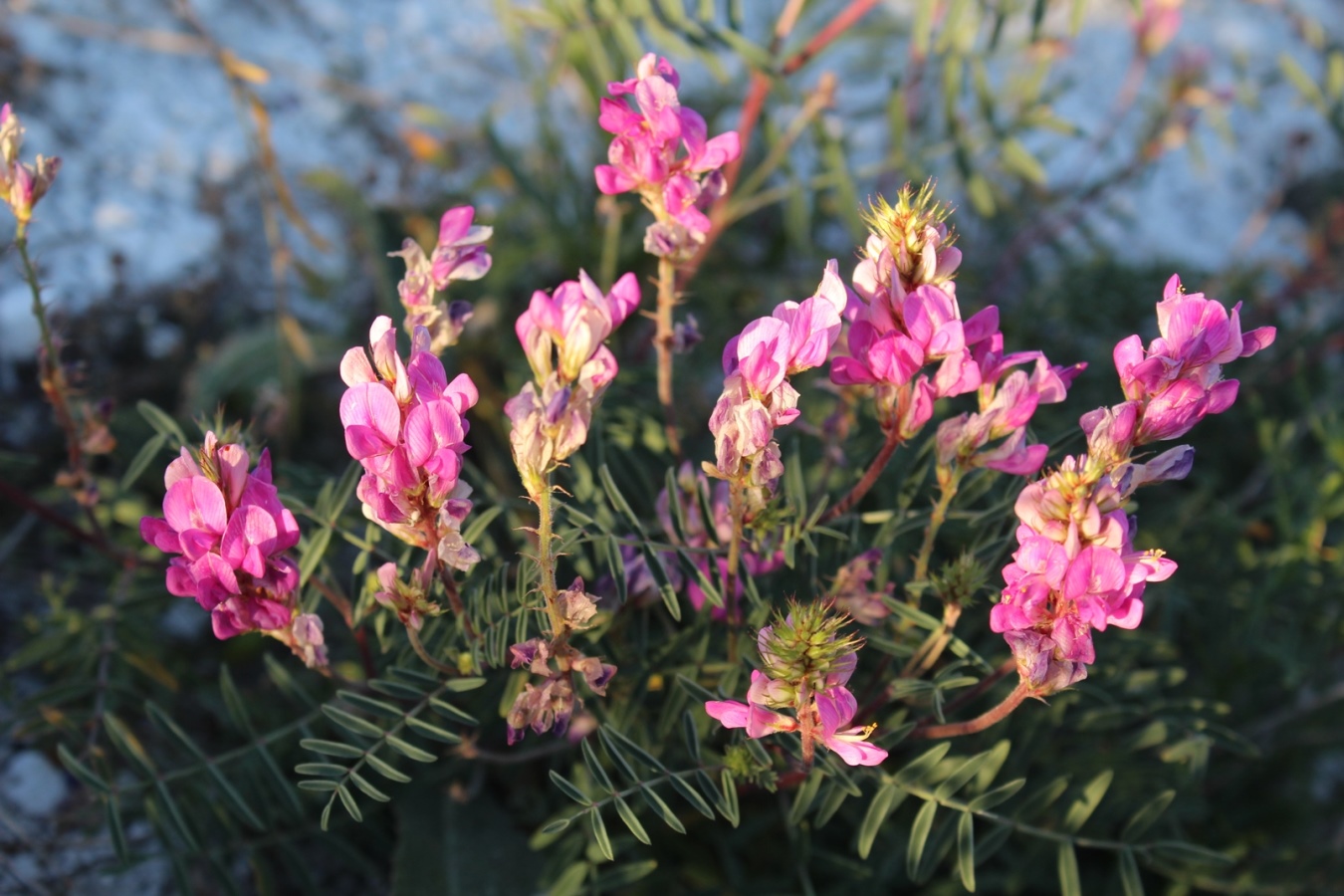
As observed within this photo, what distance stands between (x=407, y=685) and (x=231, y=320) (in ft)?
4.05

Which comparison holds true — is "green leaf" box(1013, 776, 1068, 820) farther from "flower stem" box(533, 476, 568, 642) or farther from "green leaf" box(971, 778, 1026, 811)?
"flower stem" box(533, 476, 568, 642)

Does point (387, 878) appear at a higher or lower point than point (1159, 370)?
lower

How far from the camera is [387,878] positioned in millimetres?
1287

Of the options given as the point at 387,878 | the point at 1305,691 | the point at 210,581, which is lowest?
the point at 387,878

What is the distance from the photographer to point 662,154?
2.78 ft

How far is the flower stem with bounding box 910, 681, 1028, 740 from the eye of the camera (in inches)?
30.8

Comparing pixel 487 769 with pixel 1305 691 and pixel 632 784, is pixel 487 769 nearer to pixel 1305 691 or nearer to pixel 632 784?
pixel 632 784

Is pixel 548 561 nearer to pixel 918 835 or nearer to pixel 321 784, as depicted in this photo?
pixel 321 784

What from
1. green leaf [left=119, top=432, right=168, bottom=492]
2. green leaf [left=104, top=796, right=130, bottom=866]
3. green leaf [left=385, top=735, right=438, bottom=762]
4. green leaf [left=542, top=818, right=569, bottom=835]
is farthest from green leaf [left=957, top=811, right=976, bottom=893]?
green leaf [left=119, top=432, right=168, bottom=492]

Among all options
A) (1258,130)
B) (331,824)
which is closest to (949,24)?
(331,824)

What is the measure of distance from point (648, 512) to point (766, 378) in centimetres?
51

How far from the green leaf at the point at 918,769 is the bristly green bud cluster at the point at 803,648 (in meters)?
0.25

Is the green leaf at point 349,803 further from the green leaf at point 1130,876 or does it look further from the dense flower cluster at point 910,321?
the green leaf at point 1130,876

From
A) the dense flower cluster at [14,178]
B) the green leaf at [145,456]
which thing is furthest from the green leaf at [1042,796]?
the dense flower cluster at [14,178]
